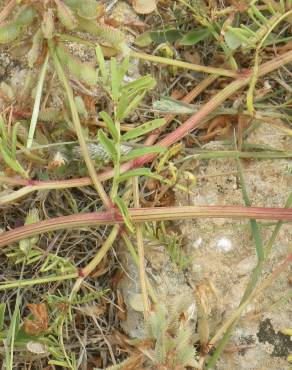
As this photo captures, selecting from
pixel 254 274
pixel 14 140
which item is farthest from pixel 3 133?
pixel 254 274

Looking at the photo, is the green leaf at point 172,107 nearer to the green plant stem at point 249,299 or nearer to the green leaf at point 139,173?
the green leaf at point 139,173

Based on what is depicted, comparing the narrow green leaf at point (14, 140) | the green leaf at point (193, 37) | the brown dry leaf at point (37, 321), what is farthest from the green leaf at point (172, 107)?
the brown dry leaf at point (37, 321)

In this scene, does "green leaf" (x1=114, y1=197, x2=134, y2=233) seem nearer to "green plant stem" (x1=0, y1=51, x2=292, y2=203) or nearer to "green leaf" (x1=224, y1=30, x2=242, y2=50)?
"green plant stem" (x1=0, y1=51, x2=292, y2=203)

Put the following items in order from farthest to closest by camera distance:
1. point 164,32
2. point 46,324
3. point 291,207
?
point 164,32, point 291,207, point 46,324

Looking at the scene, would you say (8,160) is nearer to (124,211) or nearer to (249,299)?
(124,211)

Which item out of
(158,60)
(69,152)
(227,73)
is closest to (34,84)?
(69,152)

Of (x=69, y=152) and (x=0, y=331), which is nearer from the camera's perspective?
(x=0, y=331)

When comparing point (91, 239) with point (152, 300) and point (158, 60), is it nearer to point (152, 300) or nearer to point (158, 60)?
point (152, 300)
